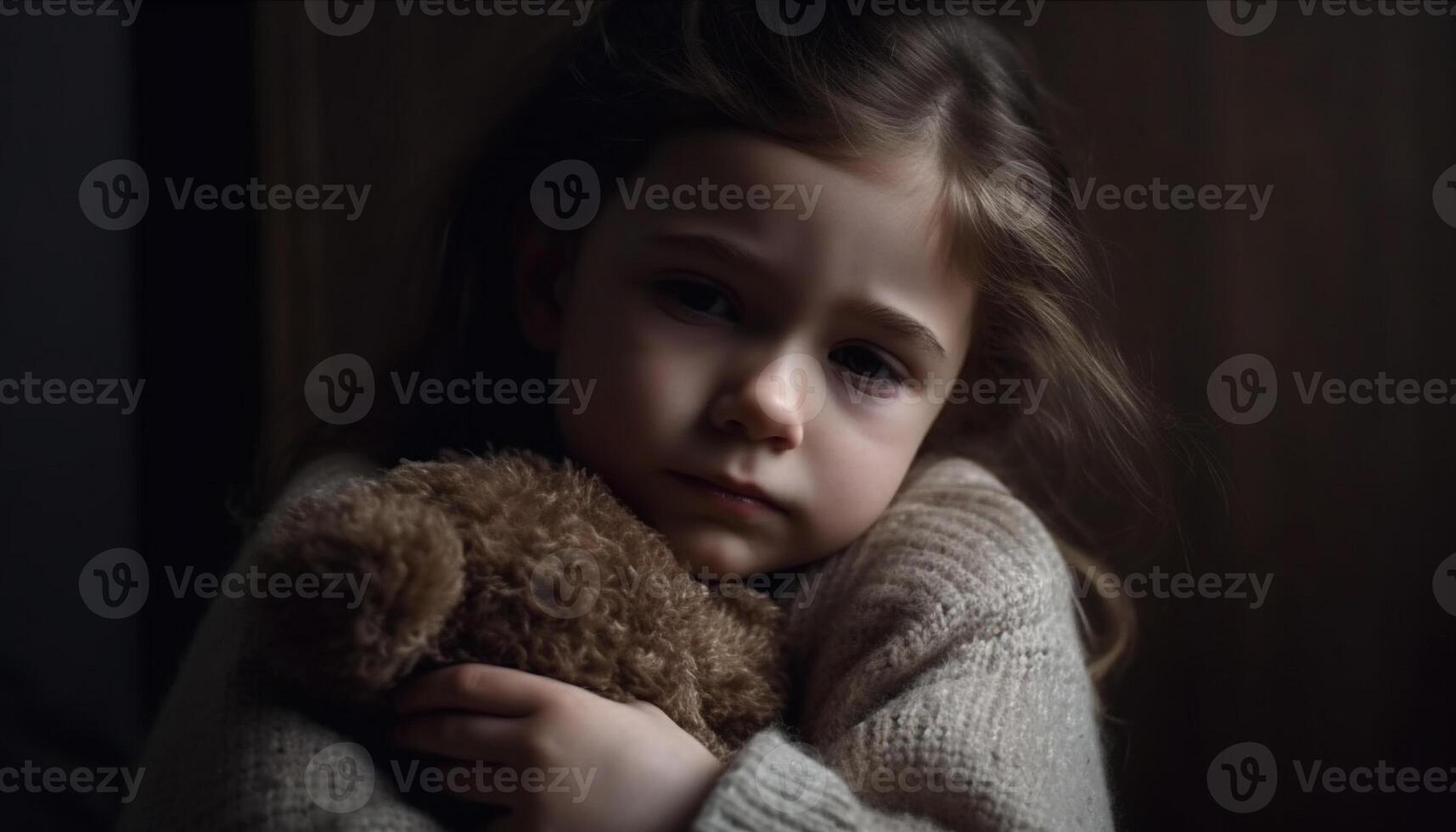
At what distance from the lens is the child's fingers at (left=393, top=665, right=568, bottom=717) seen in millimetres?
629

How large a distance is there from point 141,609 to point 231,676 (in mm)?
487

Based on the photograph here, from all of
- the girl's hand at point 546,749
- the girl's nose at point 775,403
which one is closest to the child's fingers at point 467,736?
the girl's hand at point 546,749

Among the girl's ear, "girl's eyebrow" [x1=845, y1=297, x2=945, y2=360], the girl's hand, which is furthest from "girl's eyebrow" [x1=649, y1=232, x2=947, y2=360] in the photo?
the girl's hand

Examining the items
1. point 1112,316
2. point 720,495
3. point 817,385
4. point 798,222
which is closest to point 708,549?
point 720,495

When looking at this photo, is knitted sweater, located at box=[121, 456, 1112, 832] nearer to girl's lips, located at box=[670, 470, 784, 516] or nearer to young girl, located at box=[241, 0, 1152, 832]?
young girl, located at box=[241, 0, 1152, 832]

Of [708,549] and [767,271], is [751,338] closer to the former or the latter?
[767,271]

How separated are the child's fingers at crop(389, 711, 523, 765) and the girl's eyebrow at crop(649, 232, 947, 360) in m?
0.34

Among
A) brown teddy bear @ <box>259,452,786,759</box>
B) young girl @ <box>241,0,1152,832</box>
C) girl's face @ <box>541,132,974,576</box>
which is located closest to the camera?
brown teddy bear @ <box>259,452,786,759</box>

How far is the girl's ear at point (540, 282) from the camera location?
3.05 feet

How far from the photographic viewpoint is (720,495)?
0.79m

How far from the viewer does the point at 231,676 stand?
69 cm

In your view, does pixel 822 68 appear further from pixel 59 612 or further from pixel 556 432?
pixel 59 612

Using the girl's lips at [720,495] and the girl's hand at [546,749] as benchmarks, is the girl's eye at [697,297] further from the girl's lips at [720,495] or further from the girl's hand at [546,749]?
the girl's hand at [546,749]

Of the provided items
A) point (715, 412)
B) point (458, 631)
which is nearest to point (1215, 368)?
point (715, 412)
